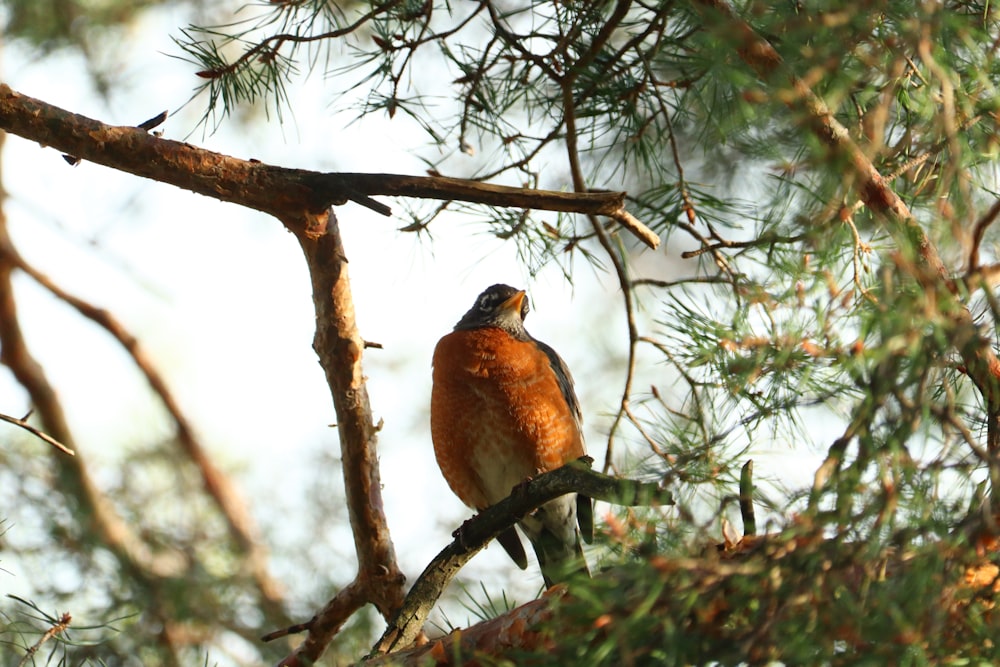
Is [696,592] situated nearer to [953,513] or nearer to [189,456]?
[953,513]

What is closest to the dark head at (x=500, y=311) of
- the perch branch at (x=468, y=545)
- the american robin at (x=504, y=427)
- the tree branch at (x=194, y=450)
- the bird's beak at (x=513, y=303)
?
the bird's beak at (x=513, y=303)

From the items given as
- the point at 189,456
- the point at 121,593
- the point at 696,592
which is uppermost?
the point at 189,456

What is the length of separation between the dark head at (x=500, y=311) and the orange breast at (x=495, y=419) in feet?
0.91

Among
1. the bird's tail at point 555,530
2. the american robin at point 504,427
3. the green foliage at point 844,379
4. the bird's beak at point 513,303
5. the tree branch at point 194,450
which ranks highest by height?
the tree branch at point 194,450

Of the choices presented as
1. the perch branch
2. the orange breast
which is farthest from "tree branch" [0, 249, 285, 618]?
the perch branch

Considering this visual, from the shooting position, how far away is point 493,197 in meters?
2.85

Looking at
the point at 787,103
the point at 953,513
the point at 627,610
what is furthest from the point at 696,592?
the point at 787,103

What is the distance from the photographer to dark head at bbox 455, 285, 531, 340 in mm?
4801

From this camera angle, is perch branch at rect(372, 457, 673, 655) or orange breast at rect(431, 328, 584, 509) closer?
perch branch at rect(372, 457, 673, 655)

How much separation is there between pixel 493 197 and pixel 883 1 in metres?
1.39

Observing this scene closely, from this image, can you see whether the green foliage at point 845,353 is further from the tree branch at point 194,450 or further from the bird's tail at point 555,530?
the tree branch at point 194,450

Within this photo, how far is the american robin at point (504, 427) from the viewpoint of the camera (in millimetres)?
4270

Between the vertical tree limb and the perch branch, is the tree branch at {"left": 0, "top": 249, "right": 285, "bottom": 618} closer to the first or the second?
the vertical tree limb

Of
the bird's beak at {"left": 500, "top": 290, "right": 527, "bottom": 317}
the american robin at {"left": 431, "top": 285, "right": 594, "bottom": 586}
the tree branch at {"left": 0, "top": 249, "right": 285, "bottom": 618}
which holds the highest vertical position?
the tree branch at {"left": 0, "top": 249, "right": 285, "bottom": 618}
